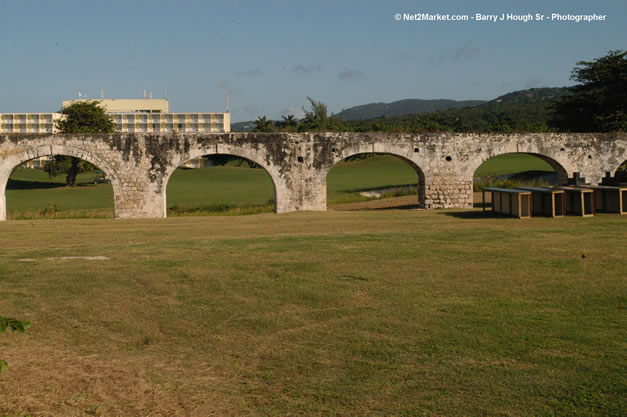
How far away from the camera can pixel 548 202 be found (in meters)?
15.7

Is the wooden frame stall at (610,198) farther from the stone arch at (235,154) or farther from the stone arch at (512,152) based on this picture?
the stone arch at (235,154)

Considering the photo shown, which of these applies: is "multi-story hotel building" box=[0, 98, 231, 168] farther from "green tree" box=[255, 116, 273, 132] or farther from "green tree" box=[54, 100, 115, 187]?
"green tree" box=[54, 100, 115, 187]

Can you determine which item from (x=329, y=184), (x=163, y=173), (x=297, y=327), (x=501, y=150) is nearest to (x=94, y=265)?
(x=297, y=327)

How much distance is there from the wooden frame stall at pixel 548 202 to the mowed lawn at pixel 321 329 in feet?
13.9

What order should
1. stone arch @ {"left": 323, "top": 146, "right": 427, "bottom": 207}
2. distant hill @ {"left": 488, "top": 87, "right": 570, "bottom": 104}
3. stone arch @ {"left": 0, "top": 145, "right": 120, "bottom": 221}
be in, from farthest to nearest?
distant hill @ {"left": 488, "top": 87, "right": 570, "bottom": 104} < stone arch @ {"left": 323, "top": 146, "right": 427, "bottom": 207} < stone arch @ {"left": 0, "top": 145, "right": 120, "bottom": 221}

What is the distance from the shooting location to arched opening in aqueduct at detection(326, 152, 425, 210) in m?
24.6

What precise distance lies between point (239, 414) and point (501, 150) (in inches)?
720

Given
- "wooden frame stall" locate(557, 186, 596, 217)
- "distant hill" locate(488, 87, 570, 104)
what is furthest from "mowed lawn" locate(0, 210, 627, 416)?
"distant hill" locate(488, 87, 570, 104)

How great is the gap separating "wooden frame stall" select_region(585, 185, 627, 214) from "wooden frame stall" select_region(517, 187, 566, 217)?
35.6 inches

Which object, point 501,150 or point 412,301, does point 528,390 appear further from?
point 501,150

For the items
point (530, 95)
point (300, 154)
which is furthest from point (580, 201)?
point (530, 95)

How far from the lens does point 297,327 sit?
6.29 meters

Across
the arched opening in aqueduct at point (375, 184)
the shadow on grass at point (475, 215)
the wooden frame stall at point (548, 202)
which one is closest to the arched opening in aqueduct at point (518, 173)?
the arched opening in aqueduct at point (375, 184)

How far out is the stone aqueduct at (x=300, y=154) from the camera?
19484 millimetres
